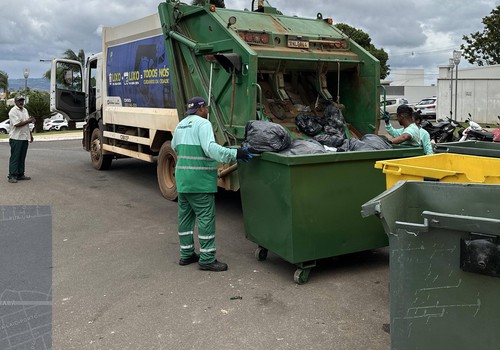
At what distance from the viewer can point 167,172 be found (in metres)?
7.72

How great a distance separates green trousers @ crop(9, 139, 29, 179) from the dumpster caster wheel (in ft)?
21.9

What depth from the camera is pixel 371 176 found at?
4555 millimetres

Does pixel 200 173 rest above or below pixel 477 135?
below

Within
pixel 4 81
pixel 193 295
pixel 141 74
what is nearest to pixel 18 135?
pixel 141 74

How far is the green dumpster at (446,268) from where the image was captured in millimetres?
2305

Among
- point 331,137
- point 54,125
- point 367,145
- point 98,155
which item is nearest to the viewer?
point 367,145

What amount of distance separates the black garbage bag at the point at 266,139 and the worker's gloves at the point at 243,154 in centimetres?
12

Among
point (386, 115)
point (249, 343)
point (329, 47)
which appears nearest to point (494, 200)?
point (249, 343)

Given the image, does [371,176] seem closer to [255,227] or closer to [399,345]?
[255,227]

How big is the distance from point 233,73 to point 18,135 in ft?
17.0

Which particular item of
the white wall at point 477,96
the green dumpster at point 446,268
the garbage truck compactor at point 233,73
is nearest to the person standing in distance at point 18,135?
the garbage truck compactor at point 233,73

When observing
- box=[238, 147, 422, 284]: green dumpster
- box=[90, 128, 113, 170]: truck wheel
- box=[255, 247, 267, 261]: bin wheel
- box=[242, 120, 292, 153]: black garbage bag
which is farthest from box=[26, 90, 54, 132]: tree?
box=[238, 147, 422, 284]: green dumpster

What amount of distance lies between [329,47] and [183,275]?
353cm

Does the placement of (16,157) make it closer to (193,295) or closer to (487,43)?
(193,295)
